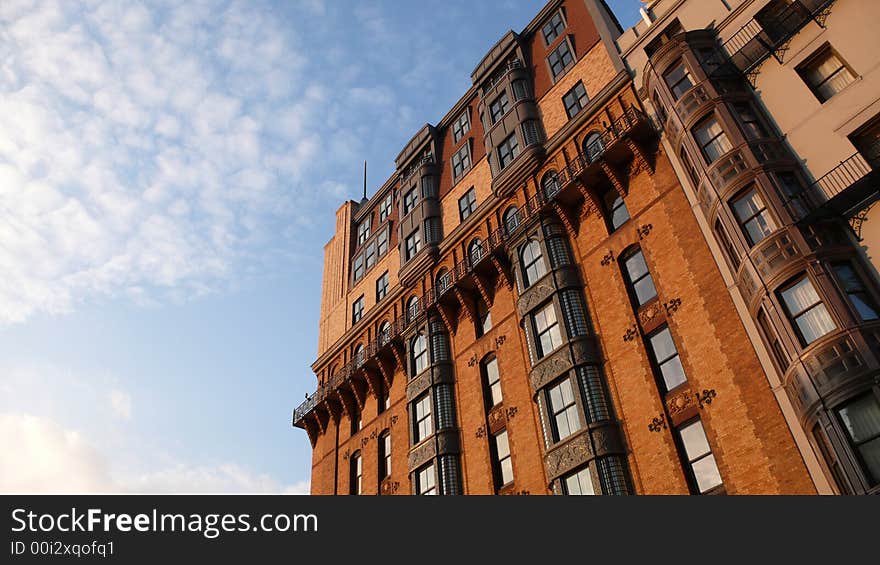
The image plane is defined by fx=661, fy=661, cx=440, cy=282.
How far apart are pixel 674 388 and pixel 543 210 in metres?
10.4

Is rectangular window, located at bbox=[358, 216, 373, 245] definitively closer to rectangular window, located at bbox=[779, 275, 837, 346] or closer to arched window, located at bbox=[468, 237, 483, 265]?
arched window, located at bbox=[468, 237, 483, 265]

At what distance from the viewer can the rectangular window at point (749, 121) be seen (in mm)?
21703

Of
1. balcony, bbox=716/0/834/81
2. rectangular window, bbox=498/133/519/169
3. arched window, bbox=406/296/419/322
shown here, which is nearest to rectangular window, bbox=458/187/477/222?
rectangular window, bbox=498/133/519/169

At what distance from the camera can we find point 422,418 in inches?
1239

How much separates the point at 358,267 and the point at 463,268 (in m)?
14.1

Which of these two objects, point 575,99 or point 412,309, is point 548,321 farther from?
point 575,99

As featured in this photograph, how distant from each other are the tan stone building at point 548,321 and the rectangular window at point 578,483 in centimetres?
8

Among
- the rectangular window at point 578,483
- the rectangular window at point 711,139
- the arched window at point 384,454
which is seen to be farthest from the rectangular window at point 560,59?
the arched window at point 384,454

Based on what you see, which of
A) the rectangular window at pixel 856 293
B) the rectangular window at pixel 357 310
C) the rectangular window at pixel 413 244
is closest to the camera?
the rectangular window at pixel 856 293

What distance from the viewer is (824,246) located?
722 inches

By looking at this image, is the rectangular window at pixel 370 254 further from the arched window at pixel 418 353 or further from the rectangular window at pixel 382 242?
the arched window at pixel 418 353

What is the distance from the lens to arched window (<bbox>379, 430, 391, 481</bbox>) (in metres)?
33.3
